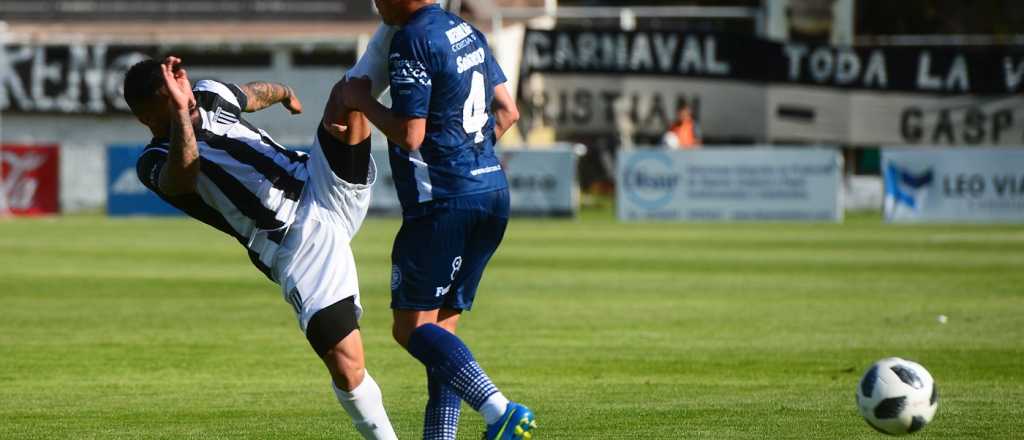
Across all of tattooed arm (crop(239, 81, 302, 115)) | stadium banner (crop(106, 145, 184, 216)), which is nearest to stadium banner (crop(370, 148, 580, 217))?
stadium banner (crop(106, 145, 184, 216))

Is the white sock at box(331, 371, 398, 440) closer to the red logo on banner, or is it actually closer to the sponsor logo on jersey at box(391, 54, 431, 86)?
the sponsor logo on jersey at box(391, 54, 431, 86)

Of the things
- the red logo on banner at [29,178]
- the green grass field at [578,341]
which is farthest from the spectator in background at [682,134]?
the red logo on banner at [29,178]

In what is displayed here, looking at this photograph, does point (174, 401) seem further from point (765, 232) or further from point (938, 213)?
point (938, 213)

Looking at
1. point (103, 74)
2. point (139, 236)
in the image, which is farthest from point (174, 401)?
point (103, 74)

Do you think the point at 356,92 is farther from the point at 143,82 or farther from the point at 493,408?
the point at 493,408

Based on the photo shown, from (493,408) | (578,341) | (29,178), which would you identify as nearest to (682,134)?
(29,178)

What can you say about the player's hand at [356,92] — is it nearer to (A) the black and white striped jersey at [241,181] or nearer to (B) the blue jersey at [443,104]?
(B) the blue jersey at [443,104]

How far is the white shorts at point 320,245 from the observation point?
652 cm

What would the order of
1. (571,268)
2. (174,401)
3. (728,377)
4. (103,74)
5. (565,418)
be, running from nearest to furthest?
(565,418)
(174,401)
(728,377)
(571,268)
(103,74)

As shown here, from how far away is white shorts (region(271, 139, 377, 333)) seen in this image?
652 cm

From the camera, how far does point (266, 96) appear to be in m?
7.26

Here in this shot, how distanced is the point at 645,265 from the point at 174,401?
421 inches

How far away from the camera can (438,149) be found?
629cm

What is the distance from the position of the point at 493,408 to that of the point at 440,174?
962mm
